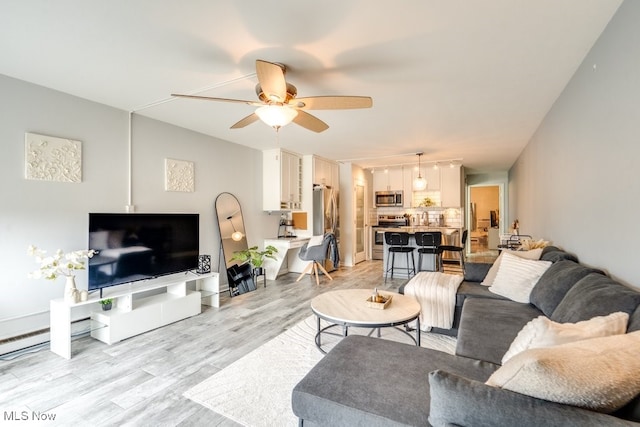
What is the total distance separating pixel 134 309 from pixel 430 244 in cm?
455

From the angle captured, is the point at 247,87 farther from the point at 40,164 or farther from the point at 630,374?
the point at 630,374

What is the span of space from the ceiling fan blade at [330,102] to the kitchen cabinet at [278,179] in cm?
319

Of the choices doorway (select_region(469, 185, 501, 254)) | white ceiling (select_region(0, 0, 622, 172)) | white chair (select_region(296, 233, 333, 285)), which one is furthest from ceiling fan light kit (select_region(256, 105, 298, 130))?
doorway (select_region(469, 185, 501, 254))

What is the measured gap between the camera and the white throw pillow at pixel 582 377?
867 millimetres

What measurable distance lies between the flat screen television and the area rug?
1.72 meters

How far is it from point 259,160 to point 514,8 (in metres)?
4.57

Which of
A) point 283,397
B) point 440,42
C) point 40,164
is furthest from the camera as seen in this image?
point 40,164

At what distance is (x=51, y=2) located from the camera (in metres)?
1.80

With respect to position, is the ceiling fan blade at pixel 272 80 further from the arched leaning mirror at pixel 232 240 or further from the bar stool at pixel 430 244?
the bar stool at pixel 430 244

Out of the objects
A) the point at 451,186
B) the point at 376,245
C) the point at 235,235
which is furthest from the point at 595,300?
the point at 376,245

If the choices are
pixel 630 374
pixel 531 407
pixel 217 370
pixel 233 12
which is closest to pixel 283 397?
pixel 217 370

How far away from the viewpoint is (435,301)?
3.05m

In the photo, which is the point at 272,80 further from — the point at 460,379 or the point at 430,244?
the point at 430,244

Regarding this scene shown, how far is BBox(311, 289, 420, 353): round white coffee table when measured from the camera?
225 centimetres
